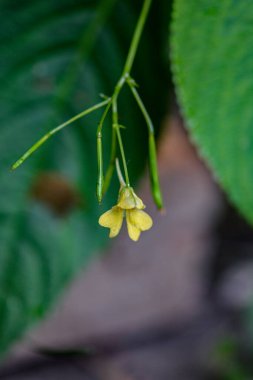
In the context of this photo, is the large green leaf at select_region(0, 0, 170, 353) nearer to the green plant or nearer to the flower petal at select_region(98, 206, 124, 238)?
the green plant

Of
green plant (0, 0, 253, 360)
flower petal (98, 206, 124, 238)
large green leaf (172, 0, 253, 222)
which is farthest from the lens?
green plant (0, 0, 253, 360)

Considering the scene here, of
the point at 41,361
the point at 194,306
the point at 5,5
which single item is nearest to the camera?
the point at 5,5

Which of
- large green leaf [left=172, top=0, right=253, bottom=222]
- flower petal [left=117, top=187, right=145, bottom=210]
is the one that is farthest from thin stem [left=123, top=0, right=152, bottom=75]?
flower petal [left=117, top=187, right=145, bottom=210]

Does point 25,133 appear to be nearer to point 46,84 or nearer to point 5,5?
point 46,84

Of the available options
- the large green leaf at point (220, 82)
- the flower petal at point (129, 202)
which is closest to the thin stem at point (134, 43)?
the large green leaf at point (220, 82)

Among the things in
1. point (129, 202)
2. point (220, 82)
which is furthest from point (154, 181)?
point (220, 82)

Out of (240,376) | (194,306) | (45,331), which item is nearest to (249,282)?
(194,306)

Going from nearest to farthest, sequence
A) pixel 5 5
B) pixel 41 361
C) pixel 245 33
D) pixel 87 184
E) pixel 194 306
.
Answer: pixel 245 33 → pixel 5 5 → pixel 87 184 → pixel 41 361 → pixel 194 306
